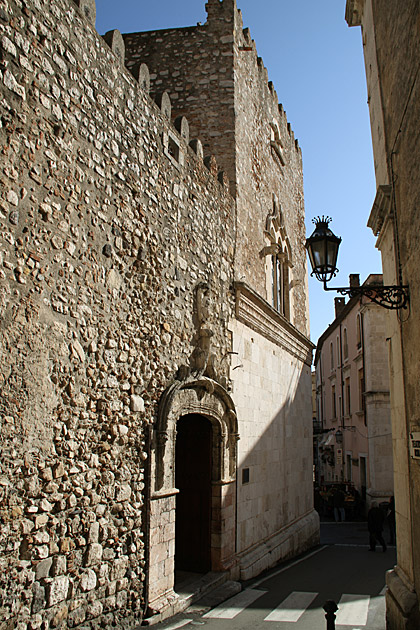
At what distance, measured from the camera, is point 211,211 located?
28.3 feet

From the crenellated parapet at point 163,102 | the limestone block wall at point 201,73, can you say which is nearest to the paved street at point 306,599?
the crenellated parapet at point 163,102

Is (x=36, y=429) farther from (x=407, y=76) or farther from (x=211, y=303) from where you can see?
(x=407, y=76)

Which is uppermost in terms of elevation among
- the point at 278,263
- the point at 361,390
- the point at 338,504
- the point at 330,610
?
the point at 278,263

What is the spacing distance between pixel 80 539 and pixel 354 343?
21212 mm

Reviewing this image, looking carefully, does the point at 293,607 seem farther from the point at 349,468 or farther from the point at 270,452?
the point at 349,468

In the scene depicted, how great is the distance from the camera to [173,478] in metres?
6.54

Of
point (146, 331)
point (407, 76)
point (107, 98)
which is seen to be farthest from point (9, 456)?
point (407, 76)

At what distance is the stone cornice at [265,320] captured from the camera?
944 centimetres

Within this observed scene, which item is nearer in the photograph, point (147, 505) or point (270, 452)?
point (147, 505)

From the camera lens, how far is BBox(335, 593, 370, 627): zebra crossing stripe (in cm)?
625

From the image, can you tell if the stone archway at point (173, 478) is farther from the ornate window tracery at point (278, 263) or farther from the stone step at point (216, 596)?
the ornate window tracery at point (278, 263)

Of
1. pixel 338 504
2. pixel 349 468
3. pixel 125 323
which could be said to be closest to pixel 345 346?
pixel 349 468

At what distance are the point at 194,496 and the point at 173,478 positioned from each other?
1.82m

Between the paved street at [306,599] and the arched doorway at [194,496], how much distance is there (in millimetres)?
903
